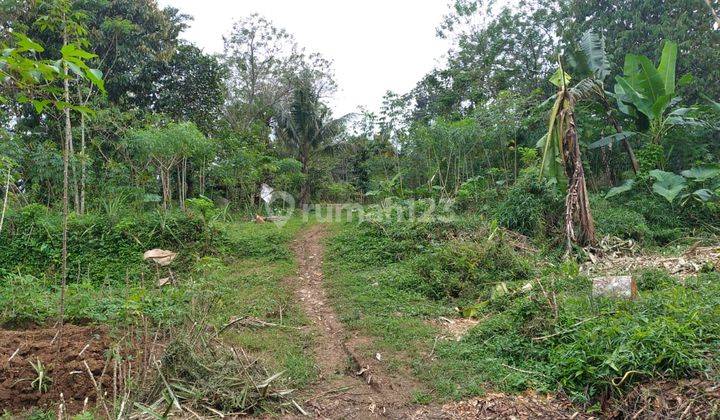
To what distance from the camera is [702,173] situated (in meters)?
9.16

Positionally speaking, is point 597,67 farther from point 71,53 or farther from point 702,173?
point 71,53

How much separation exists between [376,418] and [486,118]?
962cm

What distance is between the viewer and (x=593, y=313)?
13.5 ft

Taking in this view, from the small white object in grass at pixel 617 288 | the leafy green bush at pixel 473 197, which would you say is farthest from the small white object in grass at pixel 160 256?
the small white object in grass at pixel 617 288

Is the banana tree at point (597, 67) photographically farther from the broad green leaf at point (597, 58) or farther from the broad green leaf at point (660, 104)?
the broad green leaf at point (660, 104)

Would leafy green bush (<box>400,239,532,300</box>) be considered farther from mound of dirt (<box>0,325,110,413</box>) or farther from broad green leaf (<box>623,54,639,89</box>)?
broad green leaf (<box>623,54,639,89</box>)

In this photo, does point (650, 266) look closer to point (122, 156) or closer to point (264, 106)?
point (122, 156)

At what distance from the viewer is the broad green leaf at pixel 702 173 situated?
902 cm

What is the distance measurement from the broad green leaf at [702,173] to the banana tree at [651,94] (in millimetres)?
1094

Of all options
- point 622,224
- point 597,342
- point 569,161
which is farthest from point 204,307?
point 622,224

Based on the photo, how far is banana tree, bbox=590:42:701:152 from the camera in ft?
30.6

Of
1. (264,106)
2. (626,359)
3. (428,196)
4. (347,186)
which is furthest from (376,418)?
(264,106)

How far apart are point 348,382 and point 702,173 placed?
8702mm

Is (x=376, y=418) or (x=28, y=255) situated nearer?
(x=376, y=418)
